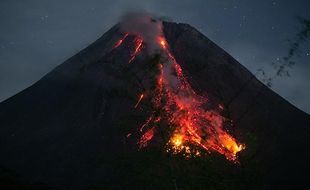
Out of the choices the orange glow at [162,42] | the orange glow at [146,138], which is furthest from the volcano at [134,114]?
the orange glow at [162,42]

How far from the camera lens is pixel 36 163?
4272 cm

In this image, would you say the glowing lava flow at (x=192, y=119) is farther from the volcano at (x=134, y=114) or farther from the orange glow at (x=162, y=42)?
the orange glow at (x=162, y=42)

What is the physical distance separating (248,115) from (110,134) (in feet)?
57.8

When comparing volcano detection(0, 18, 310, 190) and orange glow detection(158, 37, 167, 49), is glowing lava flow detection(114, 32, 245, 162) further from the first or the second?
orange glow detection(158, 37, 167, 49)

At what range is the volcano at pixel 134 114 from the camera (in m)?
37.4

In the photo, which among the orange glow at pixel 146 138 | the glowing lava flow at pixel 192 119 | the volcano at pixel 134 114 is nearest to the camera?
the glowing lava flow at pixel 192 119

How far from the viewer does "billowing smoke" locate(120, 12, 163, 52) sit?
61219 mm

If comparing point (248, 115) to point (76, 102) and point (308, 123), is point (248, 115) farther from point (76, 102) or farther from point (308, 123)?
point (76, 102)

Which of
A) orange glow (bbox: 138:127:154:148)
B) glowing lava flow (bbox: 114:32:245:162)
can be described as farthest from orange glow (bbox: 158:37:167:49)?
orange glow (bbox: 138:127:154:148)

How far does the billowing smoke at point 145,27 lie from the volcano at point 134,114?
0.21m

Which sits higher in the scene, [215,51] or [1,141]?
[215,51]

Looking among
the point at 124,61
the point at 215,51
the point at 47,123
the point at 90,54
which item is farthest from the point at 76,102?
the point at 215,51

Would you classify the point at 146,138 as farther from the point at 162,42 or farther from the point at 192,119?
the point at 162,42

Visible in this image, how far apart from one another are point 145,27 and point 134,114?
32.2 meters
